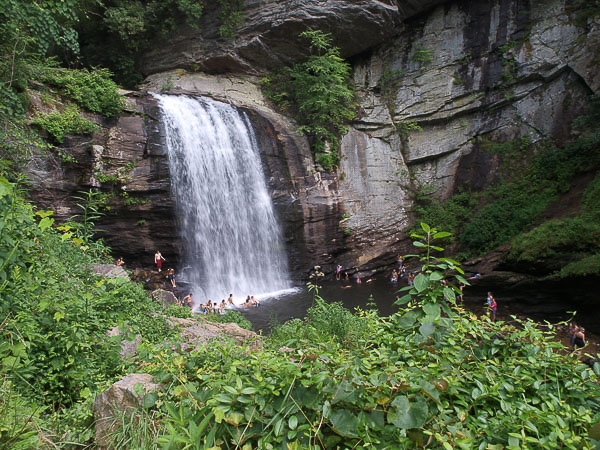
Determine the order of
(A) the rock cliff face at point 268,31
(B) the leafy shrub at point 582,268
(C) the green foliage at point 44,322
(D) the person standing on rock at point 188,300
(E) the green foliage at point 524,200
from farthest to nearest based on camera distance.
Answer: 1. (A) the rock cliff face at point 268,31
2. (D) the person standing on rock at point 188,300
3. (E) the green foliage at point 524,200
4. (B) the leafy shrub at point 582,268
5. (C) the green foliage at point 44,322

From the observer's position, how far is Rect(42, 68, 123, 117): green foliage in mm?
11401

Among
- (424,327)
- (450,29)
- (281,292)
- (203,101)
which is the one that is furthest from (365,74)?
(424,327)

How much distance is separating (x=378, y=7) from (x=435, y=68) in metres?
4.63

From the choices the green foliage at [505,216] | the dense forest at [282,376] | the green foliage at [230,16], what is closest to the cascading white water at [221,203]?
the green foliage at [230,16]

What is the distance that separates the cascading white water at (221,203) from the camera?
12992mm


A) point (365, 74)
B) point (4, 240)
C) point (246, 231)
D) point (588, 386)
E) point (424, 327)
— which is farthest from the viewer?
point (365, 74)

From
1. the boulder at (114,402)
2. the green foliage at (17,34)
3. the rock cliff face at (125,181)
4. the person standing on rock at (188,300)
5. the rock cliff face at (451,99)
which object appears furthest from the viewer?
the rock cliff face at (451,99)

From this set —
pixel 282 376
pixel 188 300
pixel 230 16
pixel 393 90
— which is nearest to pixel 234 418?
pixel 282 376

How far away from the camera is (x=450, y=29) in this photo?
18.5 m

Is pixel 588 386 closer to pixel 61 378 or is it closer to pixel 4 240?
pixel 4 240

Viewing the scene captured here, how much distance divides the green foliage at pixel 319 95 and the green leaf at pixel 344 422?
53.0 feet

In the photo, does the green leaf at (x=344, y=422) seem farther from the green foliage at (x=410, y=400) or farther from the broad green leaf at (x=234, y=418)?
the broad green leaf at (x=234, y=418)

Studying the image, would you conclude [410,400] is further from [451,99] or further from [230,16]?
[451,99]

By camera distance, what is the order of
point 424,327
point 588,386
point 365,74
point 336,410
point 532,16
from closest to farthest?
point 336,410, point 588,386, point 424,327, point 532,16, point 365,74
